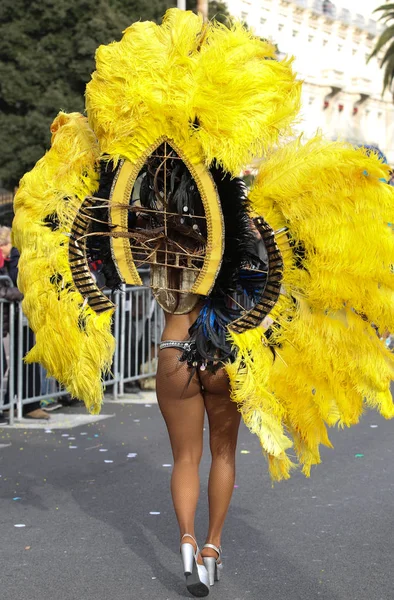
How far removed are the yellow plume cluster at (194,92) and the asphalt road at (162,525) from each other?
6.60 ft

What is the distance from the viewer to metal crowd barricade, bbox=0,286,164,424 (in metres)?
9.30

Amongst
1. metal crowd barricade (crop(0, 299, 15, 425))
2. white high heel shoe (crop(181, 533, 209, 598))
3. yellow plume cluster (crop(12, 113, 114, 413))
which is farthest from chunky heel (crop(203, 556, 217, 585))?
metal crowd barricade (crop(0, 299, 15, 425))

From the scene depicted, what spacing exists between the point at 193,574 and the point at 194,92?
214 centimetres

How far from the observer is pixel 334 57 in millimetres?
71250

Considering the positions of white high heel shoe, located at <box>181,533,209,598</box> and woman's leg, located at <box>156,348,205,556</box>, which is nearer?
white high heel shoe, located at <box>181,533,209,598</box>

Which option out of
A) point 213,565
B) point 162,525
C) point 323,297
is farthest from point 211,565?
point 323,297

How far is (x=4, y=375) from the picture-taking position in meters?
9.40

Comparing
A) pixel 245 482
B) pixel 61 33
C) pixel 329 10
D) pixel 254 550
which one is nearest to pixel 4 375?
pixel 245 482

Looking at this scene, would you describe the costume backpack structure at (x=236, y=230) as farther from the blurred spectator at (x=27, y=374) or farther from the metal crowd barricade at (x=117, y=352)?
the blurred spectator at (x=27, y=374)

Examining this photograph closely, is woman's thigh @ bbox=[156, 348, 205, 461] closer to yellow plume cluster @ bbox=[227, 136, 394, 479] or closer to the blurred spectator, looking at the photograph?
yellow plume cluster @ bbox=[227, 136, 394, 479]

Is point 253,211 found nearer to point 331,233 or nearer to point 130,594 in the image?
point 331,233

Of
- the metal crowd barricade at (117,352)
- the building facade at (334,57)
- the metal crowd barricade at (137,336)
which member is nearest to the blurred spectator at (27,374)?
the metal crowd barricade at (117,352)

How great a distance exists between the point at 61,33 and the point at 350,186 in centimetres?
2938

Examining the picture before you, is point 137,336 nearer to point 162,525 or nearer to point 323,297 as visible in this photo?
point 162,525
